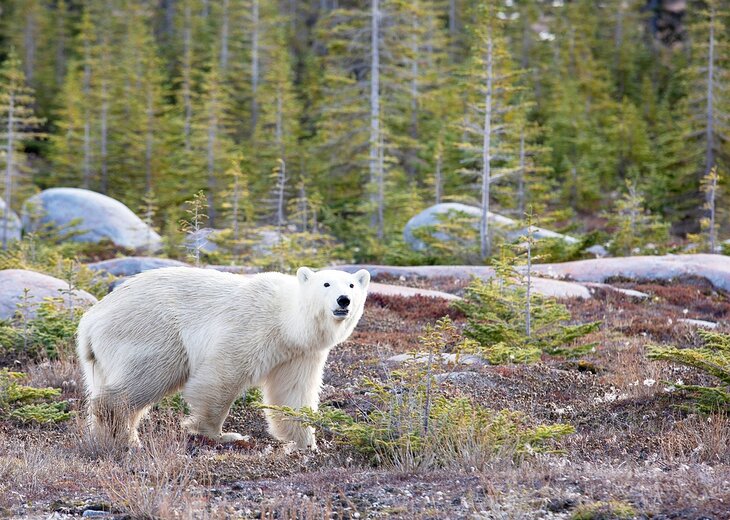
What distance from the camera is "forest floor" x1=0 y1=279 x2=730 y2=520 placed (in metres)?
4.71

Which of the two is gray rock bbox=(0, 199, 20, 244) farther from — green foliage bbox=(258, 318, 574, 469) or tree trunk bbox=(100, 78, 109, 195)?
green foliage bbox=(258, 318, 574, 469)

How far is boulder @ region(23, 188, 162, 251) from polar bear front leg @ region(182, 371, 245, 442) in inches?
683

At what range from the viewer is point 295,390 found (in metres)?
→ 7.26

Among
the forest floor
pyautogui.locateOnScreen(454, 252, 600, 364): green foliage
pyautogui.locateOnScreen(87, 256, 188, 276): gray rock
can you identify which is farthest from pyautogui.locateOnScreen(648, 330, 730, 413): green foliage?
pyautogui.locateOnScreen(87, 256, 188, 276): gray rock

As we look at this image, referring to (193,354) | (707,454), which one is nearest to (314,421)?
(193,354)

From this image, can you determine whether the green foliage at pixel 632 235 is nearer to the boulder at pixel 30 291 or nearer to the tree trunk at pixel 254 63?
the boulder at pixel 30 291

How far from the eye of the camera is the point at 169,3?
5438 centimetres

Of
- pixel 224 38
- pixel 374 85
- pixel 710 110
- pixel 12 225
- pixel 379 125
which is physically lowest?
pixel 12 225

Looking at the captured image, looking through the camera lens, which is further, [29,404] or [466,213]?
[466,213]

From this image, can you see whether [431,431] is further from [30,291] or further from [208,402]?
[30,291]

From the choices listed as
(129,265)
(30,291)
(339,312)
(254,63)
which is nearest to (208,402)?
(339,312)

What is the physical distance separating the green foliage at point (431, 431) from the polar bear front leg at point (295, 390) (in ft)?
2.22

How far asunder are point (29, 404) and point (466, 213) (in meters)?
14.1

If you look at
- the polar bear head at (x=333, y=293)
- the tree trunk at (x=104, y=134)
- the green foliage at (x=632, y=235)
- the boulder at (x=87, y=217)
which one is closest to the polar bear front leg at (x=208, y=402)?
the polar bear head at (x=333, y=293)
